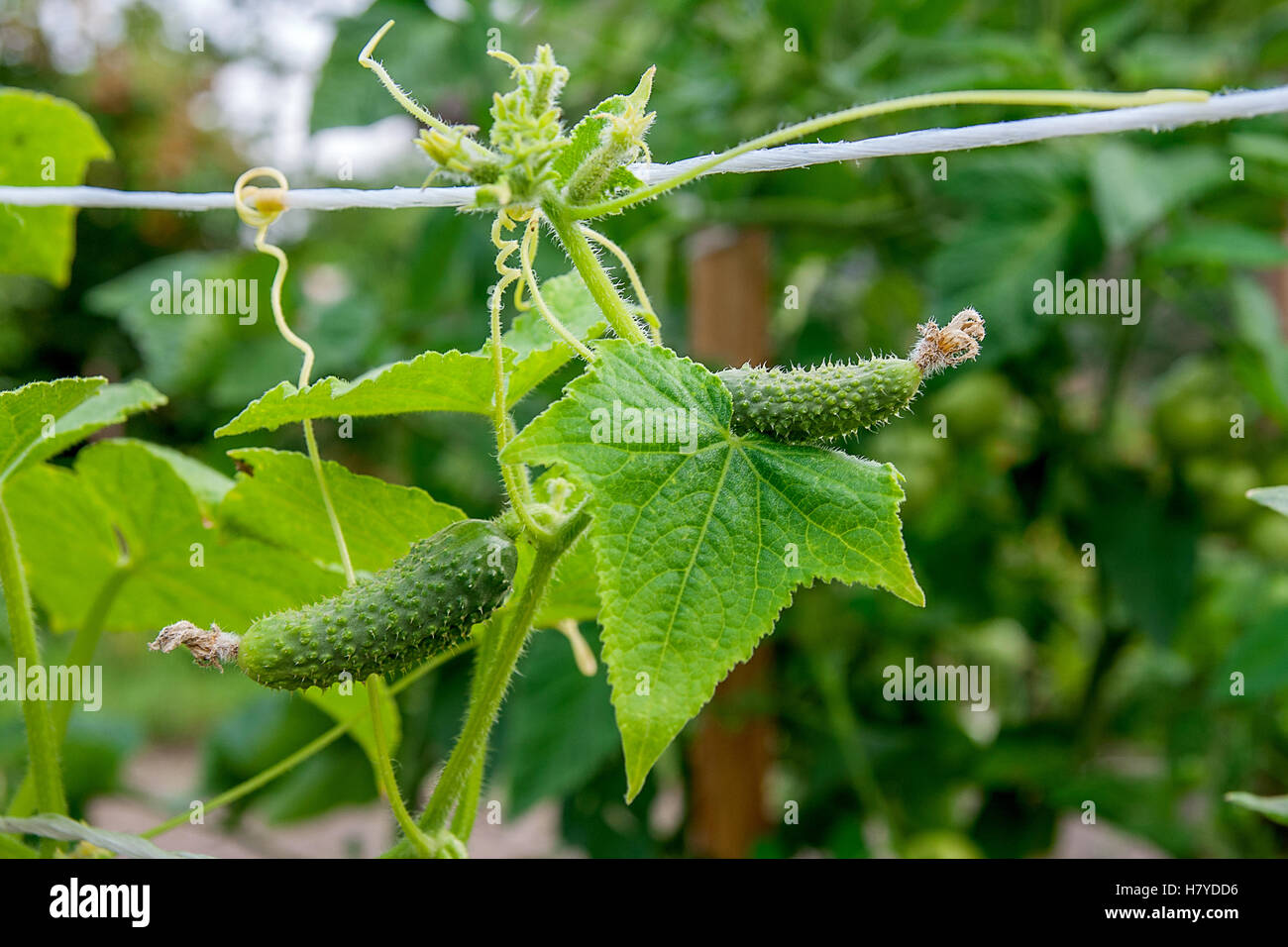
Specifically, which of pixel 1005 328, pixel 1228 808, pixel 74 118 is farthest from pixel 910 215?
pixel 74 118

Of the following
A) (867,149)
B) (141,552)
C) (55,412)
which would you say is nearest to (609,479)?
(867,149)

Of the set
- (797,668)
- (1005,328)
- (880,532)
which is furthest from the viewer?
(797,668)

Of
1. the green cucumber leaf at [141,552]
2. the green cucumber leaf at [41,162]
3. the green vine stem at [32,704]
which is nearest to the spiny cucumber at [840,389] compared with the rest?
the green cucumber leaf at [141,552]

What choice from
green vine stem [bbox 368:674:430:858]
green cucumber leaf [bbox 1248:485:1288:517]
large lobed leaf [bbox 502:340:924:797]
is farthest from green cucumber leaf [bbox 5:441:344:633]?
green cucumber leaf [bbox 1248:485:1288:517]

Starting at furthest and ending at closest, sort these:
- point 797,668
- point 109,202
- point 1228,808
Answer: point 797,668 → point 1228,808 → point 109,202

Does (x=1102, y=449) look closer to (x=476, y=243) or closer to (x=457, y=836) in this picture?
(x=476, y=243)

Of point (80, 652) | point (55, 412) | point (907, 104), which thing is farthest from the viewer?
point (80, 652)

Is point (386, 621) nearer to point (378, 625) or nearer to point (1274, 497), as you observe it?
point (378, 625)
